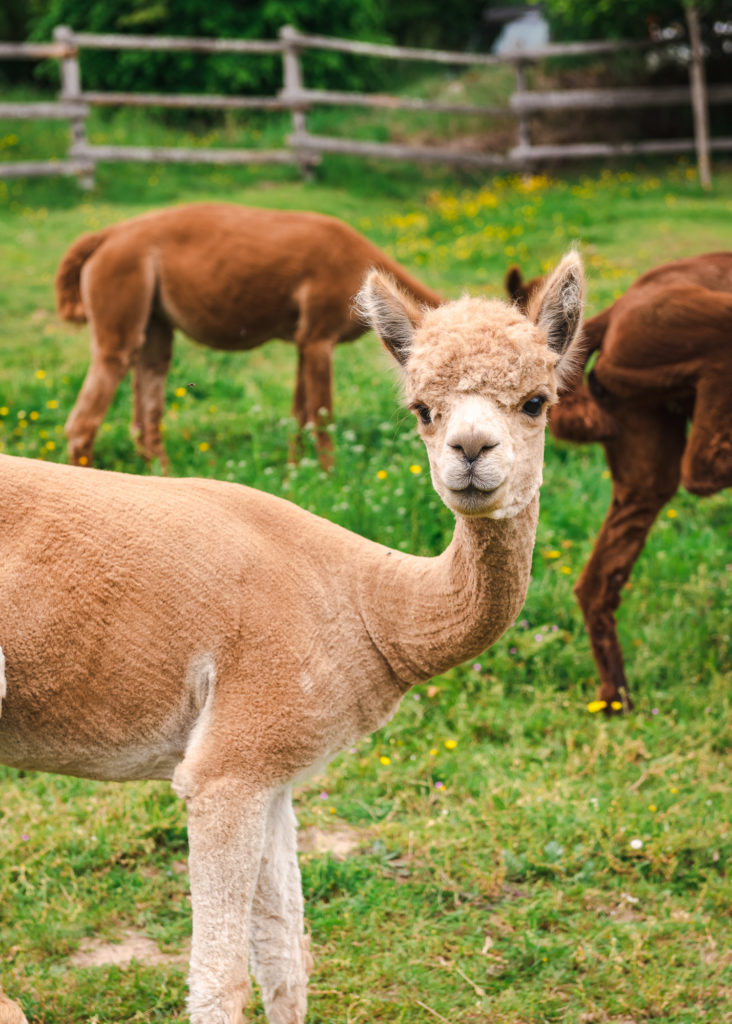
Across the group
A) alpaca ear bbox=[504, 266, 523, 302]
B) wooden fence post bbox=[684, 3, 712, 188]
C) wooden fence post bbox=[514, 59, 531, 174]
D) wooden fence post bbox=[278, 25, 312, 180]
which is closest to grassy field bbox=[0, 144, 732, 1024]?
alpaca ear bbox=[504, 266, 523, 302]

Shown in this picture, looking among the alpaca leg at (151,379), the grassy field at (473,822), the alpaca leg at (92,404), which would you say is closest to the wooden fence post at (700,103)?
the grassy field at (473,822)

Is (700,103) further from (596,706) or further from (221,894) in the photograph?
(221,894)

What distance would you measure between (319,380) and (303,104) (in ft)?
35.1

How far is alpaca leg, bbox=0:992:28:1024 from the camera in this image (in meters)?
2.58

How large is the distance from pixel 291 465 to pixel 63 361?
11.7 feet

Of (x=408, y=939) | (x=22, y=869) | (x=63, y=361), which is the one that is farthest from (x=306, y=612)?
(x=63, y=361)

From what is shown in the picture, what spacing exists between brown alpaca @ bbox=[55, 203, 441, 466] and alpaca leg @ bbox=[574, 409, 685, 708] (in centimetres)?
224

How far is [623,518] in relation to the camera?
16.7ft

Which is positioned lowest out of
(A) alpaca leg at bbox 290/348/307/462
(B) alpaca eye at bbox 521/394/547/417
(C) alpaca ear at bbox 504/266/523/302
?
(A) alpaca leg at bbox 290/348/307/462

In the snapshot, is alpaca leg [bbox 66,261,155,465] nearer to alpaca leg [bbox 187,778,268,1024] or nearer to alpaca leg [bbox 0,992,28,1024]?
alpaca leg [bbox 0,992,28,1024]

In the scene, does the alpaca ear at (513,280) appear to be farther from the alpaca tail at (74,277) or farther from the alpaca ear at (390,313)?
the alpaca tail at (74,277)

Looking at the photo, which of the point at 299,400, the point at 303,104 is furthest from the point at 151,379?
the point at 303,104

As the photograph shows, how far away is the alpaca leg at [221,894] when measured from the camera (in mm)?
2438

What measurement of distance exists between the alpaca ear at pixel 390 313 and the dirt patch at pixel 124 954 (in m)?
2.10
